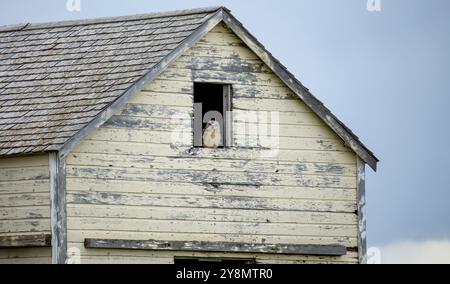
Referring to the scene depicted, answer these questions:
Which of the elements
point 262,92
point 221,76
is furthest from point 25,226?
point 262,92

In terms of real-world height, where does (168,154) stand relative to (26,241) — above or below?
above

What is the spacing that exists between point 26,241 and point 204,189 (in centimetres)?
338

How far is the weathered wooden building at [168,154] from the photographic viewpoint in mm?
33250

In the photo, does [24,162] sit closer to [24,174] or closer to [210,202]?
[24,174]

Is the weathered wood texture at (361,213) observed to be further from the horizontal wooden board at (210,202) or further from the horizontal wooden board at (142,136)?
the horizontal wooden board at (142,136)

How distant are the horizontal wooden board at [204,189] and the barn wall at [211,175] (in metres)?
0.02

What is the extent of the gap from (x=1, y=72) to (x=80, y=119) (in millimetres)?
3192

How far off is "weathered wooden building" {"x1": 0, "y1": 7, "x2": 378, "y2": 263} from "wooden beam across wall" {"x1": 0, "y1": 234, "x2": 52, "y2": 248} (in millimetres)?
17

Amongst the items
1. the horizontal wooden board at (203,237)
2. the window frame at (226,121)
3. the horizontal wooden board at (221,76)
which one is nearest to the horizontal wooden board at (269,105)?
the window frame at (226,121)

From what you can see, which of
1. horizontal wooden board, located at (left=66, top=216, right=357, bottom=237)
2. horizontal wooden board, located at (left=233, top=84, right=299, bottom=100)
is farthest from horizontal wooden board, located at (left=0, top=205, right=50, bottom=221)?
horizontal wooden board, located at (left=233, top=84, right=299, bottom=100)

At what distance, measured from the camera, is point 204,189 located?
3431 centimetres
